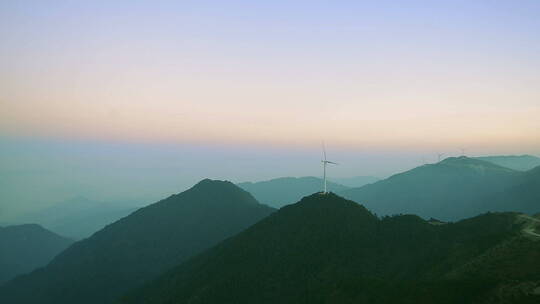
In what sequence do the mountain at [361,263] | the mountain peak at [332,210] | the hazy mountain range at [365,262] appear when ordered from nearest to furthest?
the hazy mountain range at [365,262], the mountain at [361,263], the mountain peak at [332,210]

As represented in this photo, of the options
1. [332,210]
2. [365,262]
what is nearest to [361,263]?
[365,262]

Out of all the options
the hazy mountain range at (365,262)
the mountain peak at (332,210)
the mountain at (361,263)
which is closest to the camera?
the hazy mountain range at (365,262)

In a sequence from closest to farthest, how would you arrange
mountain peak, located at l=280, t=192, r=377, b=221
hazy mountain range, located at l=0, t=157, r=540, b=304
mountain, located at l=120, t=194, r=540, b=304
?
hazy mountain range, located at l=0, t=157, r=540, b=304 → mountain, located at l=120, t=194, r=540, b=304 → mountain peak, located at l=280, t=192, r=377, b=221

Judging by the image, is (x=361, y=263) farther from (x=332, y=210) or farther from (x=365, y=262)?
(x=332, y=210)

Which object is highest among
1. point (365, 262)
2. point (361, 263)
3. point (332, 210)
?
point (332, 210)

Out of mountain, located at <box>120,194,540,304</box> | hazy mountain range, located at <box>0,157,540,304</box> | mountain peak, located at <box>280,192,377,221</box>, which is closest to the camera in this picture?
hazy mountain range, located at <box>0,157,540,304</box>

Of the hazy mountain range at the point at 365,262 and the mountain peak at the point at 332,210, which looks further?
the mountain peak at the point at 332,210

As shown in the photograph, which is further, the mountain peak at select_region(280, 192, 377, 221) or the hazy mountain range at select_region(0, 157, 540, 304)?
the mountain peak at select_region(280, 192, 377, 221)

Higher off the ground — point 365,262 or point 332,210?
point 332,210

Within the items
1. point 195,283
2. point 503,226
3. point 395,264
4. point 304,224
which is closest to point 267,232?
point 304,224
